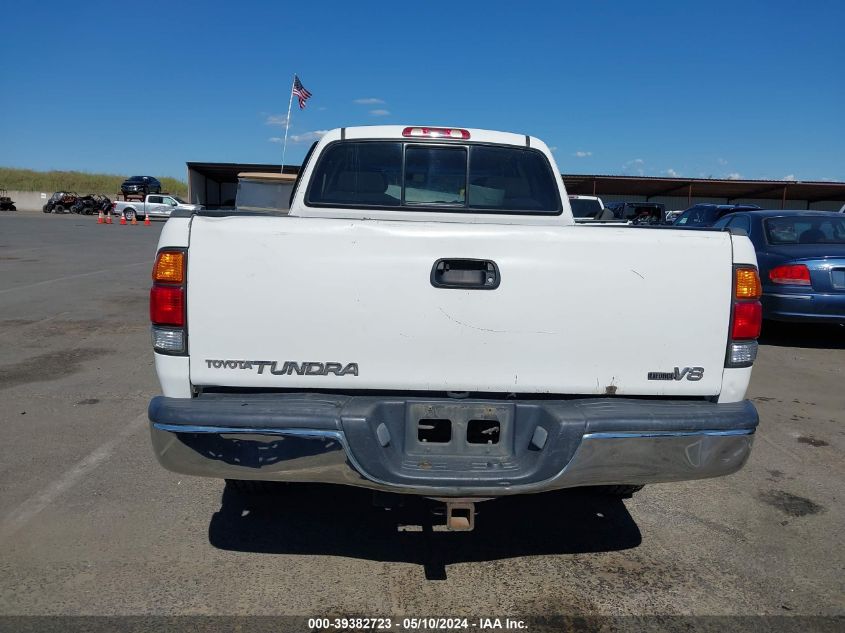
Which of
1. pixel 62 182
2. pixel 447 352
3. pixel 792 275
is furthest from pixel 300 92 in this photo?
pixel 62 182

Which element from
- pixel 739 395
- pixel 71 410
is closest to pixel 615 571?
pixel 739 395

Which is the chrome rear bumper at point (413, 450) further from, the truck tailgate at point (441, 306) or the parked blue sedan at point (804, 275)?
the parked blue sedan at point (804, 275)

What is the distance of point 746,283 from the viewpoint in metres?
2.90

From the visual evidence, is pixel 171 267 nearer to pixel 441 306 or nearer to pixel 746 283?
pixel 441 306

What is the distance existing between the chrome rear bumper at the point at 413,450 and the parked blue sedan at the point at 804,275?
6.26 m

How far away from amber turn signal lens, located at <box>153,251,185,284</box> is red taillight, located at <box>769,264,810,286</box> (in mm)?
7604

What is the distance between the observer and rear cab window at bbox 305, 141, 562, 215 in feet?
14.3

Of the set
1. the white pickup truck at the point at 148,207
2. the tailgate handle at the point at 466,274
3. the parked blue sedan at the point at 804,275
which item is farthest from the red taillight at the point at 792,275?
the white pickup truck at the point at 148,207

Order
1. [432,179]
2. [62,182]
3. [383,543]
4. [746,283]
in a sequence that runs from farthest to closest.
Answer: [62,182] → [432,179] → [383,543] → [746,283]

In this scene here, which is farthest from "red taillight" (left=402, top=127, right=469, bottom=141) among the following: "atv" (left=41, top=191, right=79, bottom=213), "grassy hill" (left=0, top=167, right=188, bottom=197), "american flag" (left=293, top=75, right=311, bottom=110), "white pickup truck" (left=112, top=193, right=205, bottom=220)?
"grassy hill" (left=0, top=167, right=188, bottom=197)

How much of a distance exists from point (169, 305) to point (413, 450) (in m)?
1.11

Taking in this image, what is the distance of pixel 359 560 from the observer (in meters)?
3.37

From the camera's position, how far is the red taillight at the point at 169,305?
2.77 m

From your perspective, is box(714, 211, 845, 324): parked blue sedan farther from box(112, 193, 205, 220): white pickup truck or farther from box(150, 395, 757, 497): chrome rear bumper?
box(112, 193, 205, 220): white pickup truck
